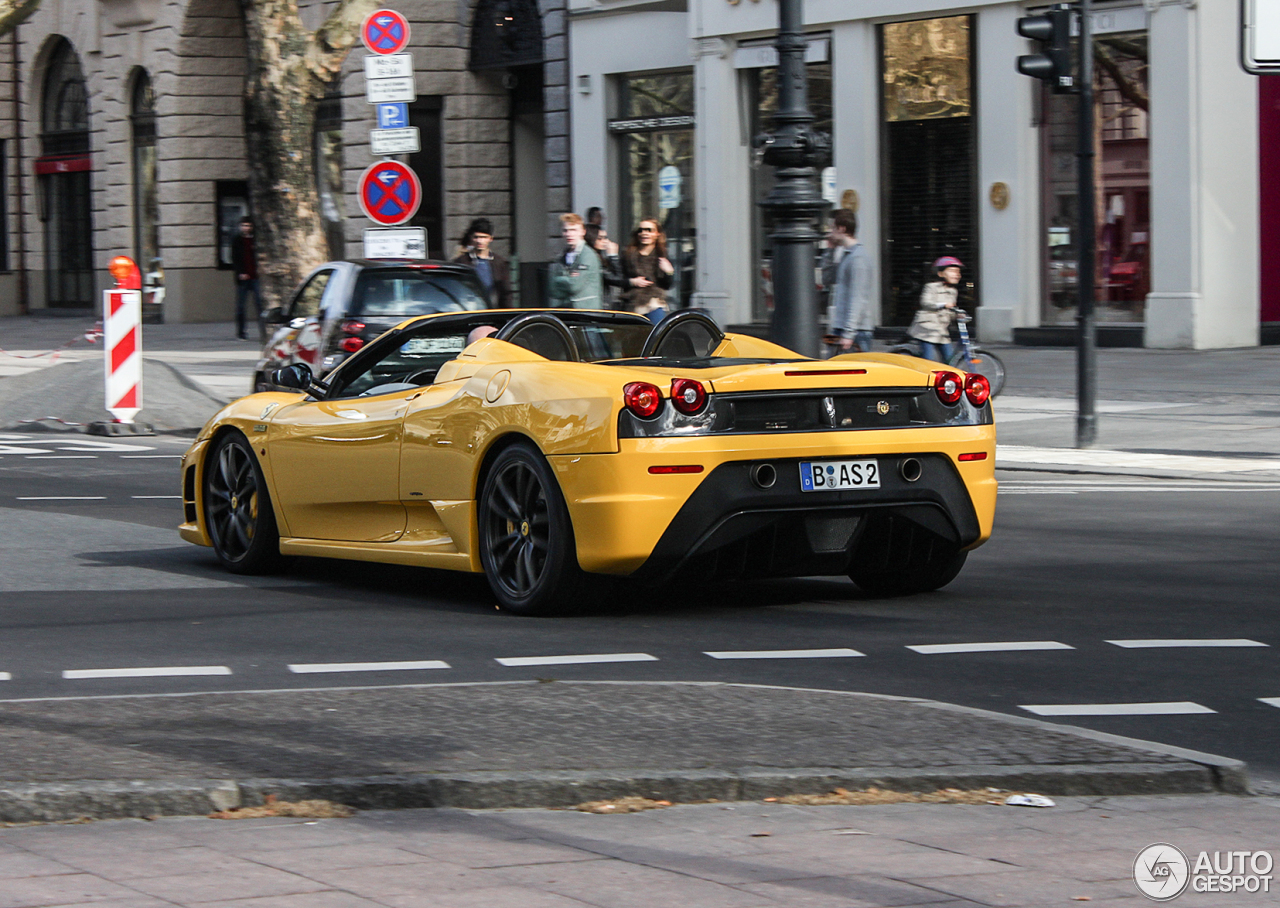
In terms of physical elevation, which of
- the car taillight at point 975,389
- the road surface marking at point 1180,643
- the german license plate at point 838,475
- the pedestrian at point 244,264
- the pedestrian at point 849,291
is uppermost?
the pedestrian at point 244,264

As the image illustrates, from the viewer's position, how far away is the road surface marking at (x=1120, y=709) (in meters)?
6.23

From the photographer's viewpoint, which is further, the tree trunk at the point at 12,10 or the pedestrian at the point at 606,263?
the tree trunk at the point at 12,10

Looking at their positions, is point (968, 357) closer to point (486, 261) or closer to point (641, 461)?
point (486, 261)

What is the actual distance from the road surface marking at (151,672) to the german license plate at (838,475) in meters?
2.24

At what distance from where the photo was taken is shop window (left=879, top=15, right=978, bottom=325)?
86.9 ft

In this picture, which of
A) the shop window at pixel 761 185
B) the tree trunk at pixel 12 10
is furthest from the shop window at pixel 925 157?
the tree trunk at pixel 12 10

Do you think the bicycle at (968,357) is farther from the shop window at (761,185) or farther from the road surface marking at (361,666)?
the road surface marking at (361,666)

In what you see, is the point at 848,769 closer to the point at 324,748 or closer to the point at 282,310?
the point at 324,748

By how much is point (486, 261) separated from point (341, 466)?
11.3 meters

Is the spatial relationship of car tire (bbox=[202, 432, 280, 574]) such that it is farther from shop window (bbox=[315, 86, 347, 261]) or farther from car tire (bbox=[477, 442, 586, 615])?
shop window (bbox=[315, 86, 347, 261])

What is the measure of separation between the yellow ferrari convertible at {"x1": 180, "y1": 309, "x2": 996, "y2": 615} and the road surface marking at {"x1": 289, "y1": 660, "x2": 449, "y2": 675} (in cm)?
93

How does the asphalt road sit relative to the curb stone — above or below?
below

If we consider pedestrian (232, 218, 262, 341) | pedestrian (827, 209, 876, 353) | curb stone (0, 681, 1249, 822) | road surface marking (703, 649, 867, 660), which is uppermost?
pedestrian (232, 218, 262, 341)

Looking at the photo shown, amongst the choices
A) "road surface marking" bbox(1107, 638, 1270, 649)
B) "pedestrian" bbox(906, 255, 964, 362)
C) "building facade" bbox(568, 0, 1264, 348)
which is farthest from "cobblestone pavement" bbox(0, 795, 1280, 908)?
"building facade" bbox(568, 0, 1264, 348)
